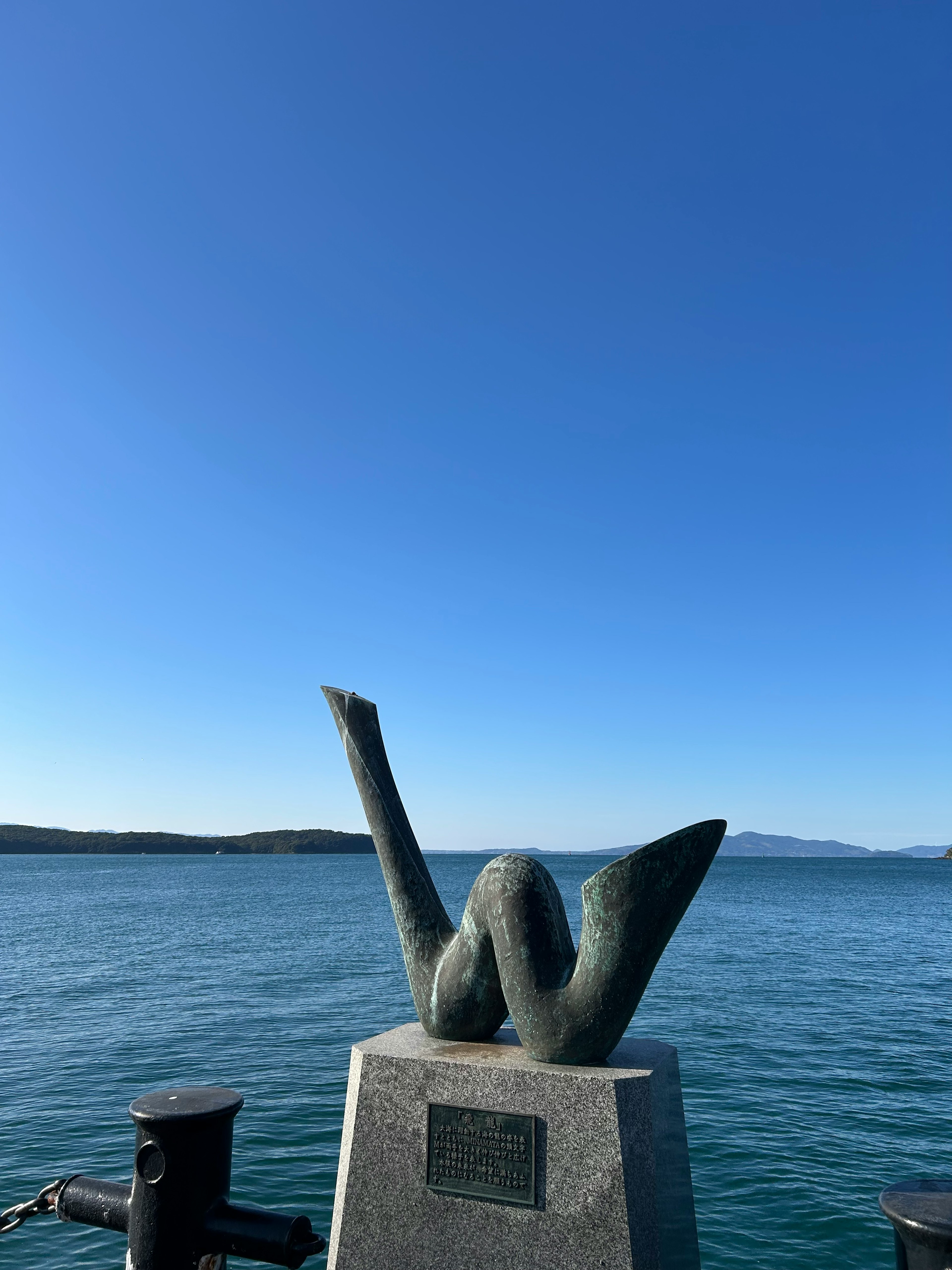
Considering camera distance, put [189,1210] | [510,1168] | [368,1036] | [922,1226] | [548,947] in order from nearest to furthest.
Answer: [922,1226]
[189,1210]
[510,1168]
[548,947]
[368,1036]

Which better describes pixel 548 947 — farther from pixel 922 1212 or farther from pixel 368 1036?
pixel 368 1036

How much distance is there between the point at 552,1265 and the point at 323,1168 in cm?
667

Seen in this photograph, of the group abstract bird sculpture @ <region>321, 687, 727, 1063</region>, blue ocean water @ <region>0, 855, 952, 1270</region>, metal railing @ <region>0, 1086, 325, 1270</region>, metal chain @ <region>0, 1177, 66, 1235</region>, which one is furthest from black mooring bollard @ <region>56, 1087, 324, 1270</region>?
blue ocean water @ <region>0, 855, 952, 1270</region>

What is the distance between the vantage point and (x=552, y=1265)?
15.9 feet

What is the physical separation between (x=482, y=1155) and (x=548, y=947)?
1.22 meters

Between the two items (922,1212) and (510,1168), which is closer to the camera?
Result: (922,1212)

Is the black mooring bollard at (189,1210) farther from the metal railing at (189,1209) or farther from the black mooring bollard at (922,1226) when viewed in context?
the black mooring bollard at (922,1226)

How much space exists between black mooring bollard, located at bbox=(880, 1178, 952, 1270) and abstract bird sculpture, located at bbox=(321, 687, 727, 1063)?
198cm

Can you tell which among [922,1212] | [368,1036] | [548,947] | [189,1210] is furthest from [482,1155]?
[368,1036]

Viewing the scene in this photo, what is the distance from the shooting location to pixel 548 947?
550 centimetres

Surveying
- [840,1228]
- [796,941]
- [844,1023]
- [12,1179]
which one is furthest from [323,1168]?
[796,941]

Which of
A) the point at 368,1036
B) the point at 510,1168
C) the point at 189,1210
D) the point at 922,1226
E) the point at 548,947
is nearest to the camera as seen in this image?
the point at 922,1226

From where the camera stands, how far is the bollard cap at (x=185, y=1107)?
308cm

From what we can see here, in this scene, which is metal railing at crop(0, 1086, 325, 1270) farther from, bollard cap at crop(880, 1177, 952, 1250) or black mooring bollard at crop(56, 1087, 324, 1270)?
bollard cap at crop(880, 1177, 952, 1250)
